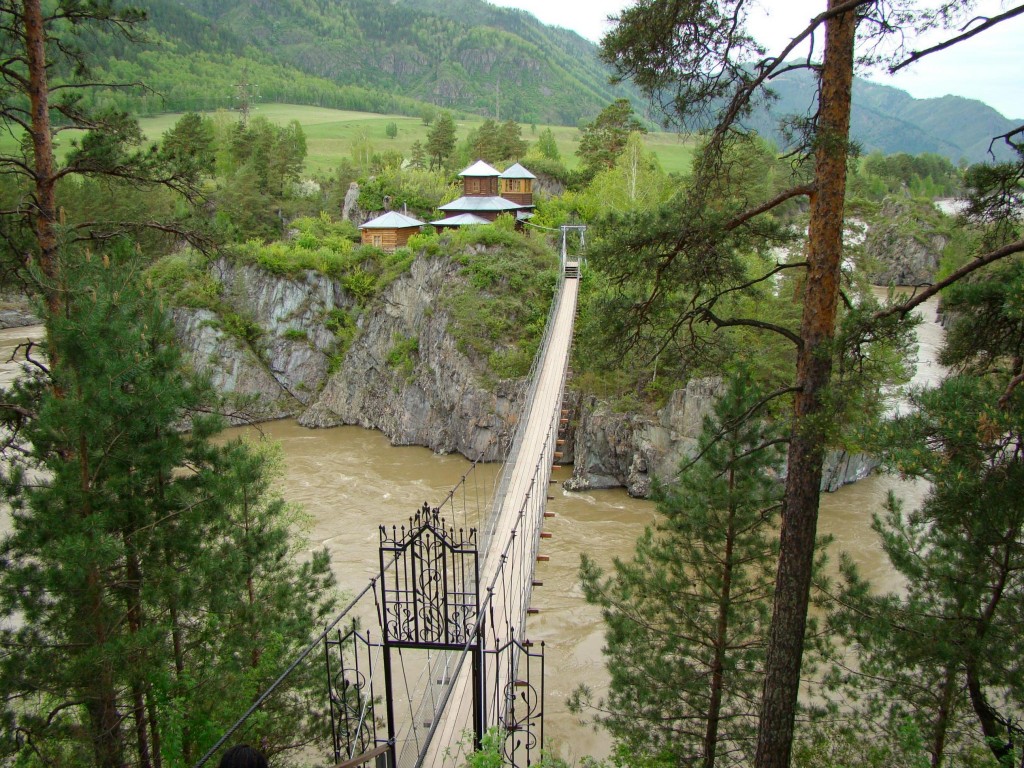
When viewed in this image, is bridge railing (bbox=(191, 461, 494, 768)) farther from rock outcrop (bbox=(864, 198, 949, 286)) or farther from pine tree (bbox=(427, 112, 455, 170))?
rock outcrop (bbox=(864, 198, 949, 286))

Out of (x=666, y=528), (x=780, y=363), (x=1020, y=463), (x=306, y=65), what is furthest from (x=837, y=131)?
(x=306, y=65)

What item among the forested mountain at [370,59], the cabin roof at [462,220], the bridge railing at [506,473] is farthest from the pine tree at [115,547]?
the forested mountain at [370,59]

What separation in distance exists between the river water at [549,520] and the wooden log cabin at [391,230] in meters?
6.92

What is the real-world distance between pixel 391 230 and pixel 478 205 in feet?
10.3

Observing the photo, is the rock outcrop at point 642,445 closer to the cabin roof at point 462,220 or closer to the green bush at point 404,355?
the green bush at point 404,355

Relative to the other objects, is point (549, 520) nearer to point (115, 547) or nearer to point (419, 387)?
point (419, 387)

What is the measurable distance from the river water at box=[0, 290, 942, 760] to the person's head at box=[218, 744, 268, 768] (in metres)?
8.23

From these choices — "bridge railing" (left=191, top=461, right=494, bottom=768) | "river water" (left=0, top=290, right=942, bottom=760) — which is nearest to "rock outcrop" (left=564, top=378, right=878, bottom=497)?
"river water" (left=0, top=290, right=942, bottom=760)

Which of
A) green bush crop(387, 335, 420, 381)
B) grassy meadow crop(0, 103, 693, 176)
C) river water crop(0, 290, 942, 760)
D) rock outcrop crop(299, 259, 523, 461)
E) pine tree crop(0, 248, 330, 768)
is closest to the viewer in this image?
pine tree crop(0, 248, 330, 768)

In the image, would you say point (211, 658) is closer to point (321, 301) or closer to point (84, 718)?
point (84, 718)

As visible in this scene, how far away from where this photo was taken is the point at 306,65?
124m

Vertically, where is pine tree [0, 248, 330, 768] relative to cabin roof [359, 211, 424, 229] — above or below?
below

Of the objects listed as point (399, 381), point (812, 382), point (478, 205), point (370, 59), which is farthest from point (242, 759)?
point (370, 59)

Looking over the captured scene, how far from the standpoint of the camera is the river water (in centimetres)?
1167
